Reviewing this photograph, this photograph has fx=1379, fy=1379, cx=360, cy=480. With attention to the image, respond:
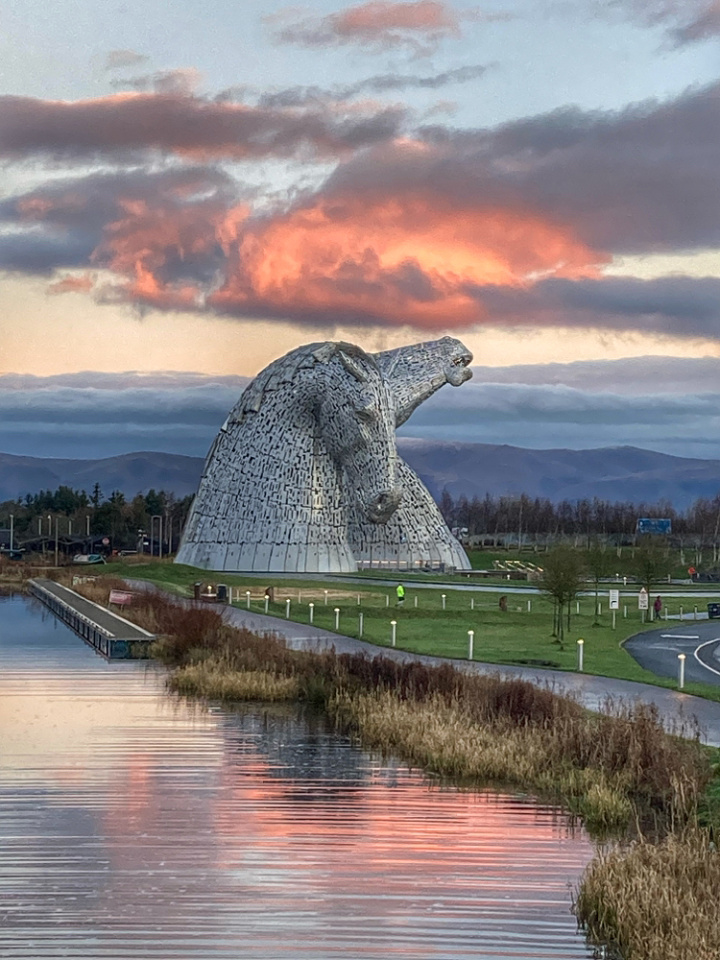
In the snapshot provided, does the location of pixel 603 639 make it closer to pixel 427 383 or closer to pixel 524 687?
pixel 524 687

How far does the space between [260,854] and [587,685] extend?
13.6m

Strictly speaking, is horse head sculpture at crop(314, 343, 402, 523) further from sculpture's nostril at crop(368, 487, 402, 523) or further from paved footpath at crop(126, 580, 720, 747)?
paved footpath at crop(126, 580, 720, 747)

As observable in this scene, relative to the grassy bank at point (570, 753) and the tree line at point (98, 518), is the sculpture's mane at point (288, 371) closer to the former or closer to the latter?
the grassy bank at point (570, 753)

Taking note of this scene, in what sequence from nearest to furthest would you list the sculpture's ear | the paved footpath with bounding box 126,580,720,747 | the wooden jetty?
the paved footpath with bounding box 126,580,720,747 → the wooden jetty → the sculpture's ear

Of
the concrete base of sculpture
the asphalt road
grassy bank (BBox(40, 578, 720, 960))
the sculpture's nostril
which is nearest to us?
grassy bank (BBox(40, 578, 720, 960))

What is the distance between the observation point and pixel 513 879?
497 inches

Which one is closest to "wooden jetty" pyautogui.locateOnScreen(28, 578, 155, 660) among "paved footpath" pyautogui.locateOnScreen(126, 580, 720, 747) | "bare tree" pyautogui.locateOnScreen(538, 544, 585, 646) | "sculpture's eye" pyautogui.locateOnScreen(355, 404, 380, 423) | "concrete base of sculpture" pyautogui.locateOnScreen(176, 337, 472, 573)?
"paved footpath" pyautogui.locateOnScreen(126, 580, 720, 747)

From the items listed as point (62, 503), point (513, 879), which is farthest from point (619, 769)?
point (62, 503)

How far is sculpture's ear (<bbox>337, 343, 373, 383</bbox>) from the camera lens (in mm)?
66938

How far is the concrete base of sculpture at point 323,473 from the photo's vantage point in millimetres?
68250

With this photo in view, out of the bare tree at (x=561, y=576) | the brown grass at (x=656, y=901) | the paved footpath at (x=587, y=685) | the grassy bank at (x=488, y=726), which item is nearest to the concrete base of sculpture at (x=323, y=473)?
the bare tree at (x=561, y=576)

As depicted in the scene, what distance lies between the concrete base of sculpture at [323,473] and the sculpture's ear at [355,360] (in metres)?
0.05

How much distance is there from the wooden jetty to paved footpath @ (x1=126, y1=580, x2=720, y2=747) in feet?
11.6

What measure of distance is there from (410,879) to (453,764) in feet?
18.1
